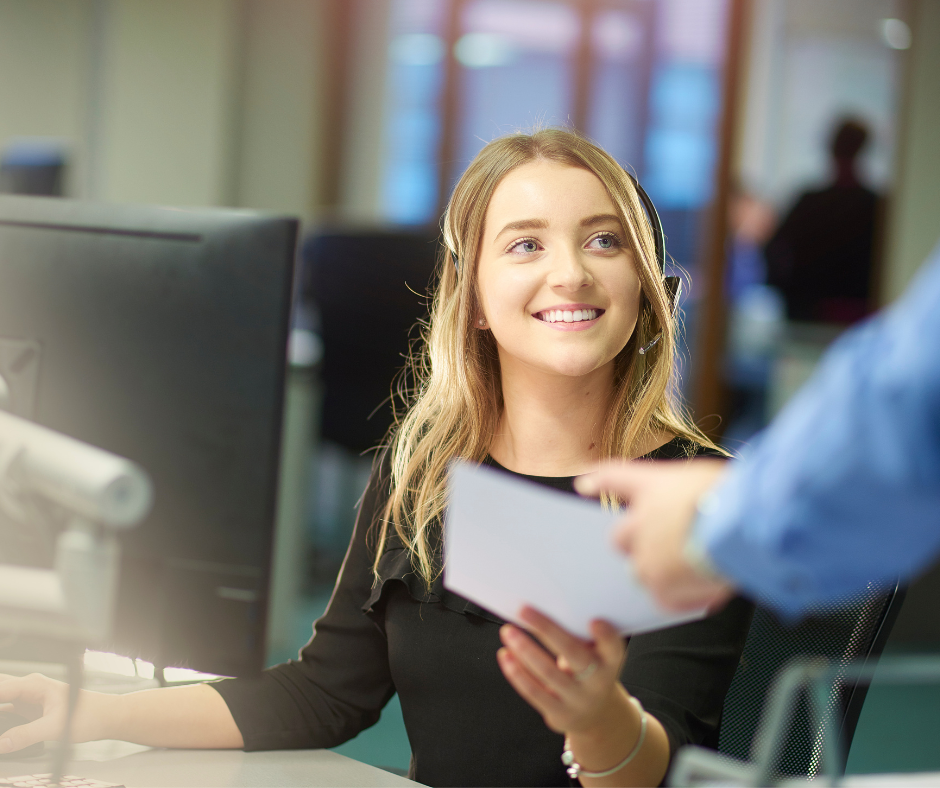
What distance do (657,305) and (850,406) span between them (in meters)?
0.70

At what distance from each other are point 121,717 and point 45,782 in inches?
4.7

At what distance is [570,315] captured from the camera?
1104 millimetres

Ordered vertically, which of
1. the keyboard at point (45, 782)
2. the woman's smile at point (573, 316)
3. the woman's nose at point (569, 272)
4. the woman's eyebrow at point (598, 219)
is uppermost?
the woman's eyebrow at point (598, 219)

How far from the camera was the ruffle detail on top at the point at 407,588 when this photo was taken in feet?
3.55

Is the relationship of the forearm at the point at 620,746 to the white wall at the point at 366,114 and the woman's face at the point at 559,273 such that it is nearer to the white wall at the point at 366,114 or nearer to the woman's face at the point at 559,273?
the woman's face at the point at 559,273

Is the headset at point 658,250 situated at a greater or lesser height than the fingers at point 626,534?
greater

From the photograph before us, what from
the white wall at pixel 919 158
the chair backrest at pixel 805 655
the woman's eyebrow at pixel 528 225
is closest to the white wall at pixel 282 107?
the white wall at pixel 919 158

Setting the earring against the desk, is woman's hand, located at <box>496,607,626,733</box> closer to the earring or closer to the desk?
the desk

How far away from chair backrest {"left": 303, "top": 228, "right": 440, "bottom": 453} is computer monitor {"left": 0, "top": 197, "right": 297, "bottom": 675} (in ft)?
7.09

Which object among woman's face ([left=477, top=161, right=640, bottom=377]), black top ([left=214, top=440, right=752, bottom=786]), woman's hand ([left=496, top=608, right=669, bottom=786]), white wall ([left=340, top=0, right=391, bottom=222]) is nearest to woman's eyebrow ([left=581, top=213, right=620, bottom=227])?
woman's face ([left=477, top=161, right=640, bottom=377])

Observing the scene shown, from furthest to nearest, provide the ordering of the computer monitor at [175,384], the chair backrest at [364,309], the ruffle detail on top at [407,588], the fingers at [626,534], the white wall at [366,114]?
the white wall at [366,114] < the chair backrest at [364,309] < the ruffle detail on top at [407,588] < the computer monitor at [175,384] < the fingers at [626,534]

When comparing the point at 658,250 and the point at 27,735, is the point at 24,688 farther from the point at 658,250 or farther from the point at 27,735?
the point at 658,250

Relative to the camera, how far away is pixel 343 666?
116cm

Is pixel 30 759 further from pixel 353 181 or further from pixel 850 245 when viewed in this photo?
pixel 353 181
